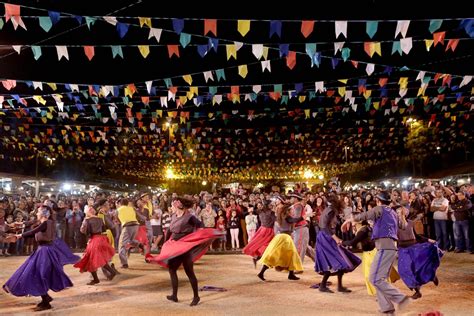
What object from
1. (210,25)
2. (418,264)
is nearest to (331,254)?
(418,264)

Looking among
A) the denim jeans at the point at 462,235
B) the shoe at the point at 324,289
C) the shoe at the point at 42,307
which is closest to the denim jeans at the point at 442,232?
the denim jeans at the point at 462,235

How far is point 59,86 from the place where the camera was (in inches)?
546

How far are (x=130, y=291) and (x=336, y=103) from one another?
9.88 metres

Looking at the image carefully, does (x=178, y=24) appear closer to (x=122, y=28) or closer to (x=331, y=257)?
(x=122, y=28)

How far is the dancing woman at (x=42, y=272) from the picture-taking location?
26.4 feet

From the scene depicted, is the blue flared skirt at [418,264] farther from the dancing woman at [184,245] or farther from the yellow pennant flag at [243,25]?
the yellow pennant flag at [243,25]

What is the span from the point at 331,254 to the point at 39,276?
5.00 m

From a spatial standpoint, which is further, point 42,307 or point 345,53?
point 345,53

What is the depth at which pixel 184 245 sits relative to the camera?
336 inches

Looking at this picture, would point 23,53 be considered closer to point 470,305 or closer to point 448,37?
point 448,37

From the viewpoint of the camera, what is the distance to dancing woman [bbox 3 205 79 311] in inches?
317

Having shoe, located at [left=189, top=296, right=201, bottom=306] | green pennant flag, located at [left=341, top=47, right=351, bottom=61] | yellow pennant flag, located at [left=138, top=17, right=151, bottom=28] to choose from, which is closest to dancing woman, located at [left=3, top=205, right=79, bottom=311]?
shoe, located at [left=189, top=296, right=201, bottom=306]

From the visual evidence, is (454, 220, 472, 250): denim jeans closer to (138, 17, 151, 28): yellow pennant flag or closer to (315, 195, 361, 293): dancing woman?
(315, 195, 361, 293): dancing woman

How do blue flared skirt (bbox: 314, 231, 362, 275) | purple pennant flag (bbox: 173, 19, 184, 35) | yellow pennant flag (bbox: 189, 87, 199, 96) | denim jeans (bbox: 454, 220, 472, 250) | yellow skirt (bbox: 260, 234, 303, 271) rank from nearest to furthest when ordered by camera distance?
purple pennant flag (bbox: 173, 19, 184, 35) → blue flared skirt (bbox: 314, 231, 362, 275) → yellow skirt (bbox: 260, 234, 303, 271) → yellow pennant flag (bbox: 189, 87, 199, 96) → denim jeans (bbox: 454, 220, 472, 250)
